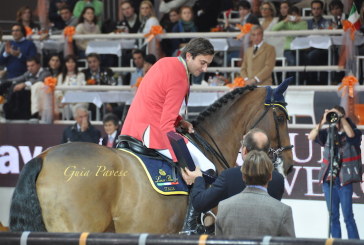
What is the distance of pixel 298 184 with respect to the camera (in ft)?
39.3

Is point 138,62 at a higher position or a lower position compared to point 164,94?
lower

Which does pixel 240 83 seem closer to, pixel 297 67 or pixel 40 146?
pixel 297 67

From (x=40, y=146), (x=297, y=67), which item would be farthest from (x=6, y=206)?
(x=297, y=67)

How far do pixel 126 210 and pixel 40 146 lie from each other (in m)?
6.78

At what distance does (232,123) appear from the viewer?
7.93 meters

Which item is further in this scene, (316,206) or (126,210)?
(316,206)

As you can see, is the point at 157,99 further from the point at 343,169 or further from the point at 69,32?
the point at 69,32

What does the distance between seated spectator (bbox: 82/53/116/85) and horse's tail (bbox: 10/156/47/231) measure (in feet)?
24.9

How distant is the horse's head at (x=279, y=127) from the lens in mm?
7824

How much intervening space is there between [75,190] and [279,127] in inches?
89.3

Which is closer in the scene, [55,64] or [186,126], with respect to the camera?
[186,126]

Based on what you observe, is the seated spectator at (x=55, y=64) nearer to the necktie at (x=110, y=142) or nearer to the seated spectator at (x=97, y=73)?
the seated spectator at (x=97, y=73)

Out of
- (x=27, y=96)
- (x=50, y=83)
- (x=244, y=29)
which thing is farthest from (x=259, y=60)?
(x=27, y=96)

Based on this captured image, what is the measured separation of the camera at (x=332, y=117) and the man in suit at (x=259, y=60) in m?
1.92
